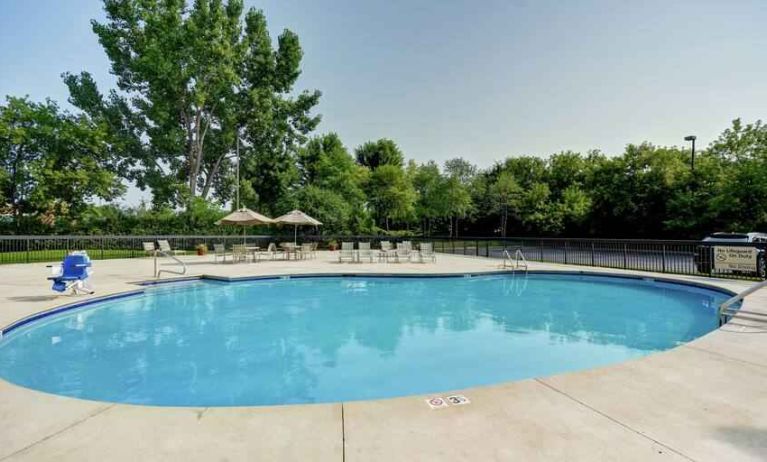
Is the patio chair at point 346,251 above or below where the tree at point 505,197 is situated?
below

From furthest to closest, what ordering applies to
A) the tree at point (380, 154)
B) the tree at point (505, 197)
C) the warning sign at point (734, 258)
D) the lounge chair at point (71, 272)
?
the tree at point (380, 154) → the tree at point (505, 197) → the warning sign at point (734, 258) → the lounge chair at point (71, 272)

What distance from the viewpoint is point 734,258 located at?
10.0m

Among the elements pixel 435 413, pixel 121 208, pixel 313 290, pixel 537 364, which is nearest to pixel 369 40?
pixel 313 290

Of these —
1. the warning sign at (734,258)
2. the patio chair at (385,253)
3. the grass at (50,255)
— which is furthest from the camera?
the patio chair at (385,253)

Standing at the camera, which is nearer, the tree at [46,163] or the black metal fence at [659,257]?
the black metal fence at [659,257]

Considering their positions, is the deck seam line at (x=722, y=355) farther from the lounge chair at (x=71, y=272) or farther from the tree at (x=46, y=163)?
the tree at (x=46, y=163)

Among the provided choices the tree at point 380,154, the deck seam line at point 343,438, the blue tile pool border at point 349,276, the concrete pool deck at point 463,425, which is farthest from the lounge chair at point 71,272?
the tree at point 380,154

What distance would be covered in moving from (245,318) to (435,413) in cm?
572

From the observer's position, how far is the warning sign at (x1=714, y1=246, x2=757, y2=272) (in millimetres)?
9664

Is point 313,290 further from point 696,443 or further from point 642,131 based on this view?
point 642,131

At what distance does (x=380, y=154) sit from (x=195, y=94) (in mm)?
17788

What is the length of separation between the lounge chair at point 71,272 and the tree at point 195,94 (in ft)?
56.4

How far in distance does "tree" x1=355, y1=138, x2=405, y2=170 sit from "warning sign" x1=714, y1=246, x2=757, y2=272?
93.5 ft

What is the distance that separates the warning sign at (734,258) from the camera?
9664 mm
